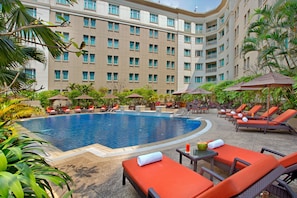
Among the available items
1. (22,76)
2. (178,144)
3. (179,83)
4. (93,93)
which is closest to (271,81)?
(178,144)

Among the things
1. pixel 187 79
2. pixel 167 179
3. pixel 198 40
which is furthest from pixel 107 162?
pixel 198 40

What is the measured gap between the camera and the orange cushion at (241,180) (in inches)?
61.2

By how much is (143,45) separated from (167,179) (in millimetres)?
29599

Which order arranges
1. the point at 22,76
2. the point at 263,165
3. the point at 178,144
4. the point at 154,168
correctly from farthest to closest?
the point at 178,144 < the point at 22,76 < the point at 154,168 < the point at 263,165

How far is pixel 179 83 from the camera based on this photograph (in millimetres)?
33125

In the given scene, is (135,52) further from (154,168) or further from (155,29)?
(154,168)

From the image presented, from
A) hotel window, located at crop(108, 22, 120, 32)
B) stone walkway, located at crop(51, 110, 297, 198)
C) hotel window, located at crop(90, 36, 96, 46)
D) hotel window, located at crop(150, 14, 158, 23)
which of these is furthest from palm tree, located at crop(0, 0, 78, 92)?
hotel window, located at crop(150, 14, 158, 23)

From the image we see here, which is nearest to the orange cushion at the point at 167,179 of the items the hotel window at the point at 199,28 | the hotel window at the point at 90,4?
the hotel window at the point at 90,4

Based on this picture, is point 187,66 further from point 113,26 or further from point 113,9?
point 113,9

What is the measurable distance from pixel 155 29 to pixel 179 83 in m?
10.7

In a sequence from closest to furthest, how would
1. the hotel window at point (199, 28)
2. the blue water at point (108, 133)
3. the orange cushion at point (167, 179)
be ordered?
the orange cushion at point (167, 179), the blue water at point (108, 133), the hotel window at point (199, 28)

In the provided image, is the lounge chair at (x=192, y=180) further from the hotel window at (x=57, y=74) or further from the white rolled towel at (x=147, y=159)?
the hotel window at (x=57, y=74)

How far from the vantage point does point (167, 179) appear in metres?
2.65

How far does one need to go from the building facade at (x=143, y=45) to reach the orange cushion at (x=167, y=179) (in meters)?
20.8
